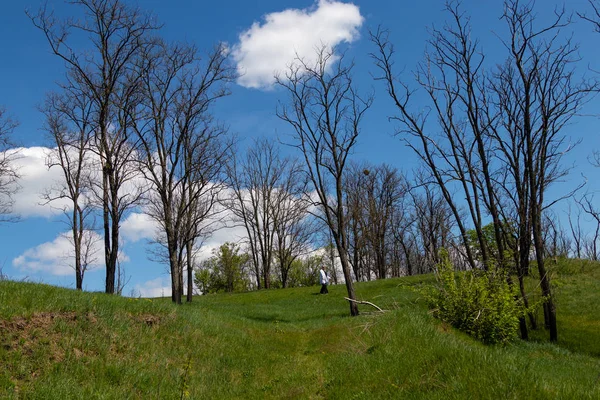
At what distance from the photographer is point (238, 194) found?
46.3 m

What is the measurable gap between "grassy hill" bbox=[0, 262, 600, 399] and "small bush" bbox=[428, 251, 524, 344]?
1.68ft

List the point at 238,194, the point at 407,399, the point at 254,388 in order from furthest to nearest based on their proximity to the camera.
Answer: the point at 238,194, the point at 254,388, the point at 407,399

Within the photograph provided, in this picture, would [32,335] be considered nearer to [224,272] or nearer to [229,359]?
[229,359]

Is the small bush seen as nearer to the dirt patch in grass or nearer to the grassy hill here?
the grassy hill

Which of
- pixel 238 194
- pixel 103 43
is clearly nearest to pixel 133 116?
pixel 103 43

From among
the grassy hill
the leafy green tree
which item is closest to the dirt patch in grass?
the grassy hill

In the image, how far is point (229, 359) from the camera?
10.1 m

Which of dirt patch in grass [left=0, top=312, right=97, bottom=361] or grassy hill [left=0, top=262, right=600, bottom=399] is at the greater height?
dirt patch in grass [left=0, top=312, right=97, bottom=361]

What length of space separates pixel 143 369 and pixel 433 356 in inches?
202

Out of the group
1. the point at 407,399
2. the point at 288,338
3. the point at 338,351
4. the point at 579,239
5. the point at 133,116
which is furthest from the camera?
the point at 579,239

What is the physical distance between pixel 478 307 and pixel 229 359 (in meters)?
6.24

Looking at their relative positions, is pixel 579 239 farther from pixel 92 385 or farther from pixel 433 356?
pixel 92 385

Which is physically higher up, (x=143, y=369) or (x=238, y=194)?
(x=238, y=194)

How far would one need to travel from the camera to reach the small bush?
10.5 meters
